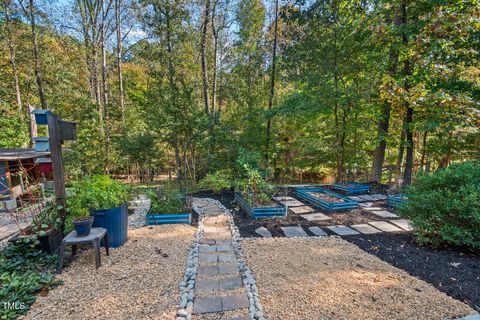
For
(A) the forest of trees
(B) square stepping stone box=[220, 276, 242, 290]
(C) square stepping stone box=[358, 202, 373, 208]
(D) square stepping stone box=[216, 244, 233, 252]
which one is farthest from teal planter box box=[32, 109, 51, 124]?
(C) square stepping stone box=[358, 202, 373, 208]

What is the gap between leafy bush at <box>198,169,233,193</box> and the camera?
18.4ft

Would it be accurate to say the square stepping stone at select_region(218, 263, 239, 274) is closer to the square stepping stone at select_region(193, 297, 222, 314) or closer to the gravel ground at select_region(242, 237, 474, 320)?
the gravel ground at select_region(242, 237, 474, 320)

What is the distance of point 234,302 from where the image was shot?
184 cm

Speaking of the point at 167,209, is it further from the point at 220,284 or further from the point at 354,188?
the point at 354,188

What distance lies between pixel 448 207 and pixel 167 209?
12.5ft

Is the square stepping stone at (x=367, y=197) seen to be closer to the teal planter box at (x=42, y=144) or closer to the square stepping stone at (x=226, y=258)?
the square stepping stone at (x=226, y=258)

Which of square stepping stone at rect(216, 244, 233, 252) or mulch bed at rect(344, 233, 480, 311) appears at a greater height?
mulch bed at rect(344, 233, 480, 311)

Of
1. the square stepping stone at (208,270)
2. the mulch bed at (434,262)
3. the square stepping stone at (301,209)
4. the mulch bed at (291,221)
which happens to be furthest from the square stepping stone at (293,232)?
the square stepping stone at (208,270)

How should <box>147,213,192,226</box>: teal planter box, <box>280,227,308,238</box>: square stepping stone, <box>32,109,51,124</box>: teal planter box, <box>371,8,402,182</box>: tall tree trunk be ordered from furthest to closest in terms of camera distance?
1. <box>371,8,402,182</box>: tall tree trunk
2. <box>147,213,192,226</box>: teal planter box
3. <box>280,227,308,238</box>: square stepping stone
4. <box>32,109,51,124</box>: teal planter box

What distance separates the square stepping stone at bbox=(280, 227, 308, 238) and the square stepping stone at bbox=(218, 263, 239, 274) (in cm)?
115

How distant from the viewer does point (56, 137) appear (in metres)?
2.58

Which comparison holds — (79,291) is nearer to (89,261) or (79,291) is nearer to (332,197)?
(89,261)

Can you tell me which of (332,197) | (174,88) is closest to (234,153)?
(174,88)

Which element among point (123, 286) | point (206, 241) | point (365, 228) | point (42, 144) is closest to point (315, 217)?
point (365, 228)
